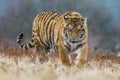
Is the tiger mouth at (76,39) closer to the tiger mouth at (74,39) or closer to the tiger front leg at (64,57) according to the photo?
the tiger mouth at (74,39)

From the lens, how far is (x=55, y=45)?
460 inches

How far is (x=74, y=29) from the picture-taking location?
437 inches

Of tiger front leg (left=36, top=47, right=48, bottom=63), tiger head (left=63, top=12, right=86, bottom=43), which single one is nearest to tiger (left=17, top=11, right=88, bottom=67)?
tiger head (left=63, top=12, right=86, bottom=43)

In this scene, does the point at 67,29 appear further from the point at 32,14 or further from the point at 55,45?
the point at 32,14

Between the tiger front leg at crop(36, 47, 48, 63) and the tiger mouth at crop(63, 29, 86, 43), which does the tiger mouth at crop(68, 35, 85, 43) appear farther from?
the tiger front leg at crop(36, 47, 48, 63)

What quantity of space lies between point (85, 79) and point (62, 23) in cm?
270

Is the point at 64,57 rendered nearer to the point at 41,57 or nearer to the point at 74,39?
the point at 74,39

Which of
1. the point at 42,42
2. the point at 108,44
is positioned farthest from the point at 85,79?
the point at 108,44

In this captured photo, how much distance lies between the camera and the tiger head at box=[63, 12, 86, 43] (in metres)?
11.1

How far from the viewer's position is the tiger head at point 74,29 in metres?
11.1

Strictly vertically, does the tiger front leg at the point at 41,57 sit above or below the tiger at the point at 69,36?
below

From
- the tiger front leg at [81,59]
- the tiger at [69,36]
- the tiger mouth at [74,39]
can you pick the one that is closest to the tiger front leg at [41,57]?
the tiger at [69,36]

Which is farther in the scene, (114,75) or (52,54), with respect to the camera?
(52,54)

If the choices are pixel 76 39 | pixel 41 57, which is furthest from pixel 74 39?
pixel 41 57
